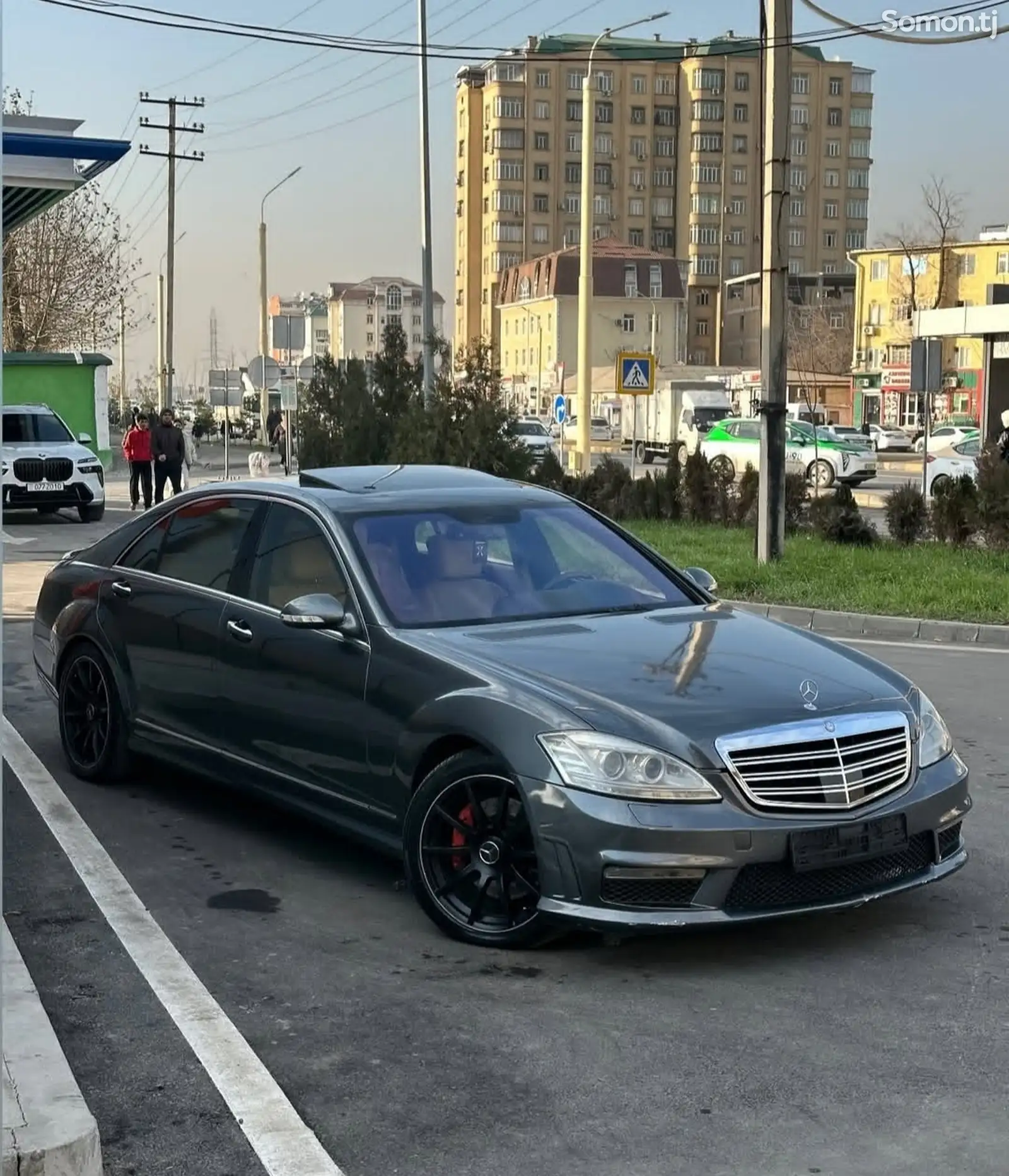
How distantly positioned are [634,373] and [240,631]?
17645 mm

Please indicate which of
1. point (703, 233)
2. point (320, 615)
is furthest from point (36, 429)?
point (703, 233)

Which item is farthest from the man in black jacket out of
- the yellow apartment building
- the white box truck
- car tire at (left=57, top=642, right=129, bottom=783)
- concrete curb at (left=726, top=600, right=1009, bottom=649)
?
the yellow apartment building

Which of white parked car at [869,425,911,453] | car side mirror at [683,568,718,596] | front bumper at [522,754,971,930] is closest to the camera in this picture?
front bumper at [522,754,971,930]

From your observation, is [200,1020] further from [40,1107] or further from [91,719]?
[91,719]

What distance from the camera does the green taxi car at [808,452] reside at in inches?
1650

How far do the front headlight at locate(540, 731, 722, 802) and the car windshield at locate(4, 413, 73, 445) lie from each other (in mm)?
22487

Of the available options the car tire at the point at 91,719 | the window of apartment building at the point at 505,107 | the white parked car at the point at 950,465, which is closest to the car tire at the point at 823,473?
the white parked car at the point at 950,465

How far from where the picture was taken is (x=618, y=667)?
17.5 feet

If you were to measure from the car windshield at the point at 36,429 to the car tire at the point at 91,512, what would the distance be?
3.65ft

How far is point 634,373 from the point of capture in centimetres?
→ 2350

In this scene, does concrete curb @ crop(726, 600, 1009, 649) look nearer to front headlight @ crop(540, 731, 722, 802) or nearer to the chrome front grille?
the chrome front grille

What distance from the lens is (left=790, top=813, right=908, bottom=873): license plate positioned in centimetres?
486

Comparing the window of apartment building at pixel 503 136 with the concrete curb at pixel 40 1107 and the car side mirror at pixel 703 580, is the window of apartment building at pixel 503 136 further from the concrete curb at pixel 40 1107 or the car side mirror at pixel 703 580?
the concrete curb at pixel 40 1107

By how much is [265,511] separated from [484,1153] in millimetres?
3528
